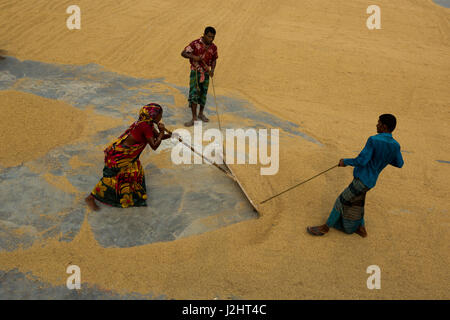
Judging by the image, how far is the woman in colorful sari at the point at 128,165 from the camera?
136 inches

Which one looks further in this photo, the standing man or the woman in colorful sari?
the standing man

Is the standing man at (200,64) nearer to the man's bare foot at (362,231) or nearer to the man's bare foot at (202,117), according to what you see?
the man's bare foot at (202,117)

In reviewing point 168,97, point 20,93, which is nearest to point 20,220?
point 20,93

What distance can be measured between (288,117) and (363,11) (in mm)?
8003

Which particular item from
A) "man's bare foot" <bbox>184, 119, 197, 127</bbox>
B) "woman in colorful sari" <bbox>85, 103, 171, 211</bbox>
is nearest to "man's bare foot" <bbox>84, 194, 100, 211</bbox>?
"woman in colorful sari" <bbox>85, 103, 171, 211</bbox>

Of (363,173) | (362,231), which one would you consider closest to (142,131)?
(363,173)

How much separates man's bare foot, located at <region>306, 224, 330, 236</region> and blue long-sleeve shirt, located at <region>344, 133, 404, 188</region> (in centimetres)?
64

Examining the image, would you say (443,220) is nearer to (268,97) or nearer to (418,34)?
(268,97)

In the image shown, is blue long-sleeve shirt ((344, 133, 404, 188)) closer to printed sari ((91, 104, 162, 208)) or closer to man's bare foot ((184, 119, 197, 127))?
printed sari ((91, 104, 162, 208))

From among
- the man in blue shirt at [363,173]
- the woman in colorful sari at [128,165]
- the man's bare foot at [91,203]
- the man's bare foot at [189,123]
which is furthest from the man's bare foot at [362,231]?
the man's bare foot at [189,123]

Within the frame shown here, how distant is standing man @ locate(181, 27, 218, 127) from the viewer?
511 centimetres

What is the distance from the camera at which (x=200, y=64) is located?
5285 millimetres

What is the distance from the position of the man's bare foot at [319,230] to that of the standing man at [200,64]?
259 cm

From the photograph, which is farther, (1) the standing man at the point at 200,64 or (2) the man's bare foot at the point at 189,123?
(2) the man's bare foot at the point at 189,123
